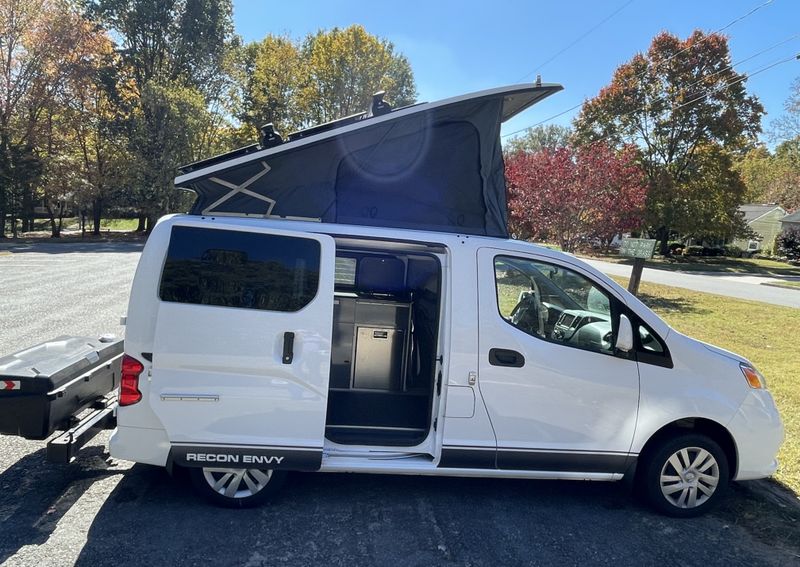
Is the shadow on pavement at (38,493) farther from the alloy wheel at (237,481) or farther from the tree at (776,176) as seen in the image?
the tree at (776,176)

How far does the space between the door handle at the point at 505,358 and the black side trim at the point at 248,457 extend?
127 centimetres

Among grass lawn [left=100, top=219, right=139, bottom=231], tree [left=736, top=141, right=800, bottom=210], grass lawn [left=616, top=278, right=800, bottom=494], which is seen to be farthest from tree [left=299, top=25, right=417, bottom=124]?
tree [left=736, top=141, right=800, bottom=210]

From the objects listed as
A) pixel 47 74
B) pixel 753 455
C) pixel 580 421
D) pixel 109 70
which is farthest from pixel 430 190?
pixel 109 70

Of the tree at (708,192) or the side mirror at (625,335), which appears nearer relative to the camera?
the side mirror at (625,335)

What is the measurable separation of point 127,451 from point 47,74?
1279 inches

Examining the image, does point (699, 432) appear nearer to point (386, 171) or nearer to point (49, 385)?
point (386, 171)

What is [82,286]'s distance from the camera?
1240cm

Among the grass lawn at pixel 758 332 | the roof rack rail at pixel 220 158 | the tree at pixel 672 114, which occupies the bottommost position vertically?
the grass lawn at pixel 758 332

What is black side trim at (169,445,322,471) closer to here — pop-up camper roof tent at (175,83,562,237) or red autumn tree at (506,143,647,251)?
pop-up camper roof tent at (175,83,562,237)

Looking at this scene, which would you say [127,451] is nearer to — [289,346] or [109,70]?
[289,346]

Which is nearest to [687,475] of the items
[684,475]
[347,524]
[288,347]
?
[684,475]

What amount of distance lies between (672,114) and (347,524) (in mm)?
36519

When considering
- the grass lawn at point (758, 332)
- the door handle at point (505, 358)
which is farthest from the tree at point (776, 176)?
the door handle at point (505, 358)

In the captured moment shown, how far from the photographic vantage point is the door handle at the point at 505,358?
11.1ft
